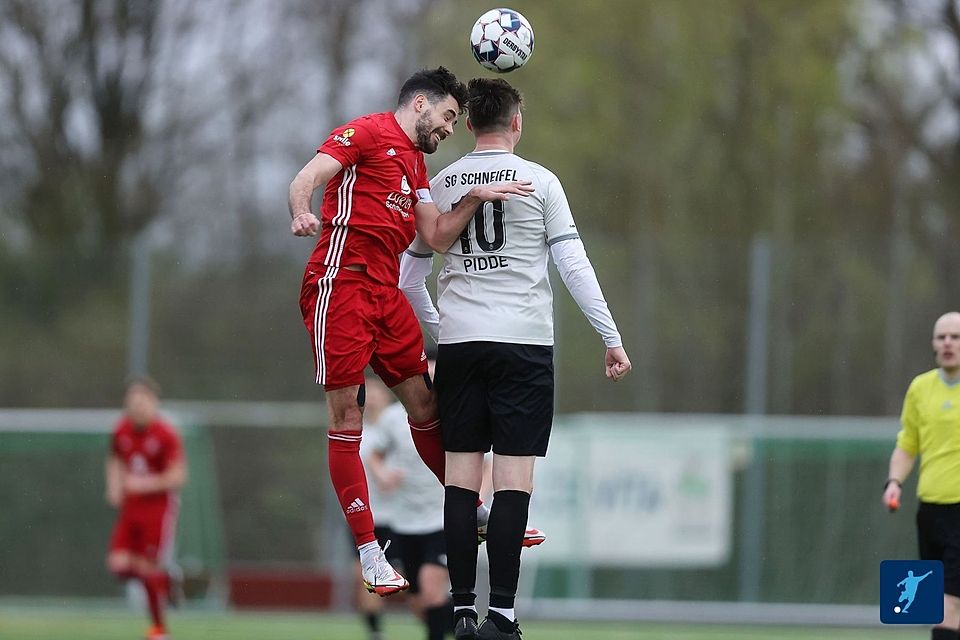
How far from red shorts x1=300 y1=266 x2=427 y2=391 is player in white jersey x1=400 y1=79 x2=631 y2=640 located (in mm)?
253

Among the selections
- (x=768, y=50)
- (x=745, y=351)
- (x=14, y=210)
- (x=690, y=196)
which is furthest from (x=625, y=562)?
(x=14, y=210)

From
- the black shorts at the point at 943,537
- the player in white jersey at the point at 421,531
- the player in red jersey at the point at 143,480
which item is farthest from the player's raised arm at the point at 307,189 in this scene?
the player in red jersey at the point at 143,480

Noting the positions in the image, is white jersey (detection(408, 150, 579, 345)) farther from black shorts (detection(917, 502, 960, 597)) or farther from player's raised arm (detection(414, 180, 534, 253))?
black shorts (detection(917, 502, 960, 597))

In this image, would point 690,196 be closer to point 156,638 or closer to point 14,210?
point 14,210

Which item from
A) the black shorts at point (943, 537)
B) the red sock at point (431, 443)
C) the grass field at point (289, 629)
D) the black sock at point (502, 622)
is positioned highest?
the red sock at point (431, 443)

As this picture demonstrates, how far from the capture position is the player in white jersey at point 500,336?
7426 mm

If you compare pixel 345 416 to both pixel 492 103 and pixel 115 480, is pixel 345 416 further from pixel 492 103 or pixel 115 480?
pixel 115 480

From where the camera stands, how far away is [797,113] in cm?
2312

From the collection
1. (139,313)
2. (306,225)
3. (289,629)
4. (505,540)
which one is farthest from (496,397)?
(139,313)

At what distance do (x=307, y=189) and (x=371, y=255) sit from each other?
1.67 feet

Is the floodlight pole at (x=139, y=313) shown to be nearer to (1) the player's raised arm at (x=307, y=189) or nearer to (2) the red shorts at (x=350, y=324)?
(2) the red shorts at (x=350, y=324)

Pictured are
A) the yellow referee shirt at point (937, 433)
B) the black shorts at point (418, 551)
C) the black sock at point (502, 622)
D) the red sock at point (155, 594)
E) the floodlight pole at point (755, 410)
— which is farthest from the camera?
the floodlight pole at point (755, 410)

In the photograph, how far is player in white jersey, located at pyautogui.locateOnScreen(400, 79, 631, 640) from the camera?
24.4 feet

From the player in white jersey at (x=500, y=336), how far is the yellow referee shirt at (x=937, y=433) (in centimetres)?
320
